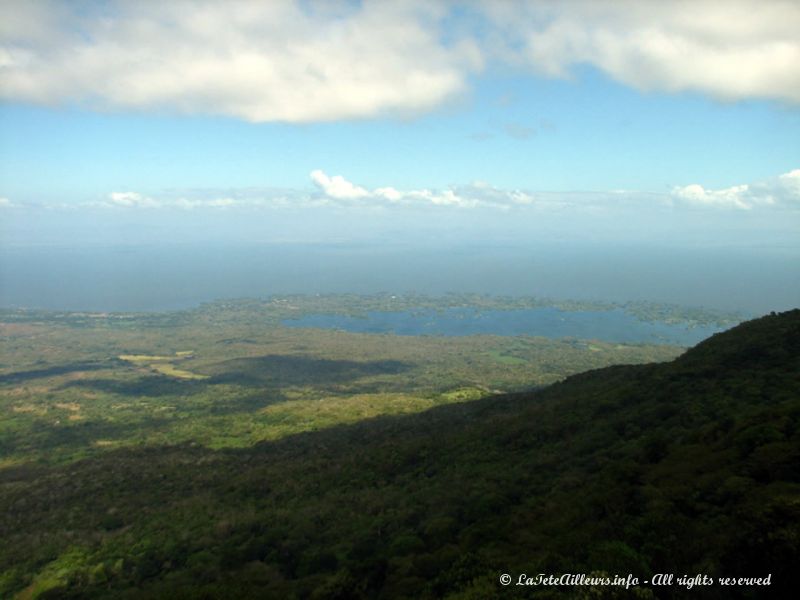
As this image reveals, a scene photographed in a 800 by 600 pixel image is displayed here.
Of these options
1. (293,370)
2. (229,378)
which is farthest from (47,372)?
(293,370)

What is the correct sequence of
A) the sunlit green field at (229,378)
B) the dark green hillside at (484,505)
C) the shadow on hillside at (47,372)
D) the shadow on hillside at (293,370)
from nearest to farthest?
the dark green hillside at (484,505) < the sunlit green field at (229,378) < the shadow on hillside at (293,370) < the shadow on hillside at (47,372)

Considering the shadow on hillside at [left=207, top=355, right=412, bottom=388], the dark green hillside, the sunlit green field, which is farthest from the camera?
the shadow on hillside at [left=207, top=355, right=412, bottom=388]

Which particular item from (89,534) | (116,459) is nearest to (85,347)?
(116,459)

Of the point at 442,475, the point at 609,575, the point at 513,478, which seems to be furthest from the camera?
the point at 442,475

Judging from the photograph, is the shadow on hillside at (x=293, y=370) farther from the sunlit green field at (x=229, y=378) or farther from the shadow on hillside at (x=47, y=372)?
the shadow on hillside at (x=47, y=372)

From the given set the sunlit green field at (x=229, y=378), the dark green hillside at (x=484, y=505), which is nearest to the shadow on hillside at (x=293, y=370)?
the sunlit green field at (x=229, y=378)

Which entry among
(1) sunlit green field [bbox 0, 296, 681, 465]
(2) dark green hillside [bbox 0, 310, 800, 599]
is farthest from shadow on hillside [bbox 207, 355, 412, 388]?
(2) dark green hillside [bbox 0, 310, 800, 599]

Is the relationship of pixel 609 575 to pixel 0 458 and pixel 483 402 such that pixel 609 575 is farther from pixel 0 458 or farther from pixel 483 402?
pixel 0 458

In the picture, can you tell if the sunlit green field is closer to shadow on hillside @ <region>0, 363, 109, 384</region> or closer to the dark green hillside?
shadow on hillside @ <region>0, 363, 109, 384</region>
